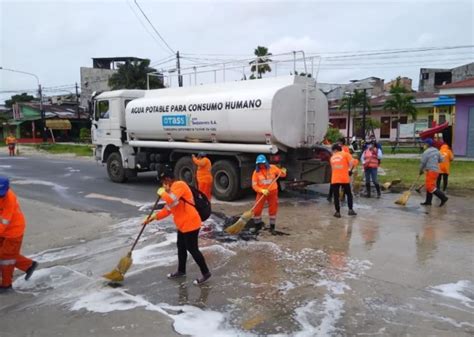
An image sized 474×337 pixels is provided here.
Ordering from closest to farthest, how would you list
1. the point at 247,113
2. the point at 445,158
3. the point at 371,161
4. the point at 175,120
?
the point at 247,113 → the point at 371,161 → the point at 445,158 → the point at 175,120

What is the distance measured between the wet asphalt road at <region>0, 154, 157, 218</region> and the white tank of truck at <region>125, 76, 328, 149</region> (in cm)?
210

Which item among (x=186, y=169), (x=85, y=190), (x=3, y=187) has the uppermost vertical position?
(x=3, y=187)

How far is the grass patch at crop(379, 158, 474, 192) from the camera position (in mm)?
12988

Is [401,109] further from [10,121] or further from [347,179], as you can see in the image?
[10,121]

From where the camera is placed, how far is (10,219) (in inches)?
203

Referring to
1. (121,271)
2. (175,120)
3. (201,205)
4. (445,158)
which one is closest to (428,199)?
(445,158)

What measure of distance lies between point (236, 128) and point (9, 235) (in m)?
6.69

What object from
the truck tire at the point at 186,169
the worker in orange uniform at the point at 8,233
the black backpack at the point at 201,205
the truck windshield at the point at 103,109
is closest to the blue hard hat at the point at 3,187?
the worker in orange uniform at the point at 8,233

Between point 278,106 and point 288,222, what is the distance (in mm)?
3000

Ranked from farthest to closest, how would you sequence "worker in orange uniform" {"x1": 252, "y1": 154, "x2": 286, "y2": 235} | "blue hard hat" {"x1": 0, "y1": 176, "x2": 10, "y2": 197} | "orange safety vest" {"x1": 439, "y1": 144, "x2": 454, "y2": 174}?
"orange safety vest" {"x1": 439, "y1": 144, "x2": 454, "y2": 174}, "worker in orange uniform" {"x1": 252, "y1": 154, "x2": 286, "y2": 235}, "blue hard hat" {"x1": 0, "y1": 176, "x2": 10, "y2": 197}

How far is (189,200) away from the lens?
17.2ft

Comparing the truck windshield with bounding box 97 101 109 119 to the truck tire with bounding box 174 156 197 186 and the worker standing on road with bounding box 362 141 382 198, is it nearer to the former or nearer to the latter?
the truck tire with bounding box 174 156 197 186

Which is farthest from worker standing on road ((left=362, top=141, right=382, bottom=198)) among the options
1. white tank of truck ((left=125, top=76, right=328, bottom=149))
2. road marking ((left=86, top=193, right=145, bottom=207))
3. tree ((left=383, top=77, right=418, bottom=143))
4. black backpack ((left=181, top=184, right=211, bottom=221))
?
tree ((left=383, top=77, right=418, bottom=143))

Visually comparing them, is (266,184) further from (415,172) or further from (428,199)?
(415,172)
